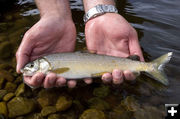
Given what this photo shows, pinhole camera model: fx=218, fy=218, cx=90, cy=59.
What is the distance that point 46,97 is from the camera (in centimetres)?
379

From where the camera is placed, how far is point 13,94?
12.6ft

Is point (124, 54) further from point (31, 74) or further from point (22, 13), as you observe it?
point (22, 13)

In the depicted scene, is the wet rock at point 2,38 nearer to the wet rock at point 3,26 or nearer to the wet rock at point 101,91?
the wet rock at point 3,26

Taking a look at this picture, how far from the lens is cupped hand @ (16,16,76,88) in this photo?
331cm

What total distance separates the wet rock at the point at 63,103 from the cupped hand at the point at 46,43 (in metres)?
0.36

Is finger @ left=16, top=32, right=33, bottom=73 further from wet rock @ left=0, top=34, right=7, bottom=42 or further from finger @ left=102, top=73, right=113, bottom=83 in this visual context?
wet rock @ left=0, top=34, right=7, bottom=42

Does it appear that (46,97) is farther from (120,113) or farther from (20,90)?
(120,113)

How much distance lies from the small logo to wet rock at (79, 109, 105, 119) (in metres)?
1.09

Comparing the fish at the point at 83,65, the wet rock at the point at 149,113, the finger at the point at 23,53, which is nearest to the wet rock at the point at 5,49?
the finger at the point at 23,53

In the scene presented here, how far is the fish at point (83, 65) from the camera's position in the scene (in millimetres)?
3438

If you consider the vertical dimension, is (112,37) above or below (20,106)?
above

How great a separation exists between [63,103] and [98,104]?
600 mm

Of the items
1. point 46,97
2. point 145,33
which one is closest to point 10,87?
point 46,97

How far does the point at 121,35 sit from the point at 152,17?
3.09 m
